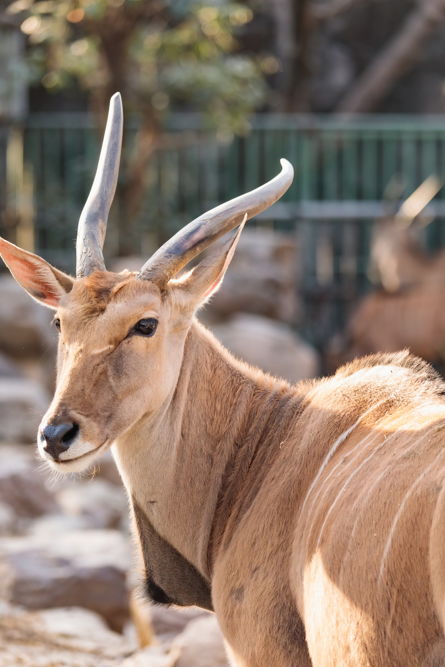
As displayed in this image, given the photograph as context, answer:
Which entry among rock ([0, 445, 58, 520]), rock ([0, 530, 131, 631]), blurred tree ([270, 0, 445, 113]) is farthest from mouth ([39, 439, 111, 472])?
blurred tree ([270, 0, 445, 113])

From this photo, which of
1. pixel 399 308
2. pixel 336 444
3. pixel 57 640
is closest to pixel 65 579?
pixel 57 640

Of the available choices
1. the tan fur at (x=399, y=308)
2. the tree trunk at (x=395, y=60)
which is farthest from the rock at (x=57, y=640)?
the tree trunk at (x=395, y=60)

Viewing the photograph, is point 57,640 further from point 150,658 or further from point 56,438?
point 56,438

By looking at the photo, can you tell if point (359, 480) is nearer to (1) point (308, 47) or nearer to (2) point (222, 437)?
(2) point (222, 437)

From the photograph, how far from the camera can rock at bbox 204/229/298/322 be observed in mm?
9258

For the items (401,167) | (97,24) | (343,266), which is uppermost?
(97,24)

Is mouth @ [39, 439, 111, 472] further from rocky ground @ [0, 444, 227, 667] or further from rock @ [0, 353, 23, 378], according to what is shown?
rock @ [0, 353, 23, 378]

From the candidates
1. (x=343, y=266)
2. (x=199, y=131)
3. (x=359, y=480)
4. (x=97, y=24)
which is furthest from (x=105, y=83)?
(x=359, y=480)

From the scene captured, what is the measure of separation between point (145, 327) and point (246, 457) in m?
0.43

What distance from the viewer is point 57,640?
414 cm

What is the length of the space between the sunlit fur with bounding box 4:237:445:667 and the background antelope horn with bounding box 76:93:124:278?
0.41 ft

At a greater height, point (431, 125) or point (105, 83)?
point (105, 83)

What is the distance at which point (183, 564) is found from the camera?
2.91 metres

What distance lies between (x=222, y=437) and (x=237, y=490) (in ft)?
0.56
